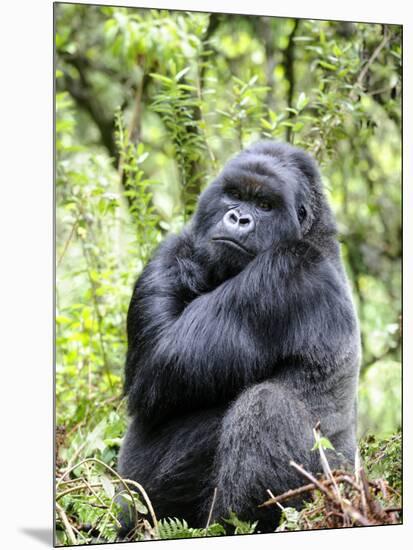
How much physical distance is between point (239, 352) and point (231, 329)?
0.09 metres

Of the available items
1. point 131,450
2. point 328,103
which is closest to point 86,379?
point 131,450

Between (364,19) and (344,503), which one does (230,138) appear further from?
(344,503)

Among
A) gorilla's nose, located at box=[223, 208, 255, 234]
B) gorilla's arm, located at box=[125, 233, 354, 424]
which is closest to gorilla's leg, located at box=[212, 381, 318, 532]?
gorilla's arm, located at box=[125, 233, 354, 424]

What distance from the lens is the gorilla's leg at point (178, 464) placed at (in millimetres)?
3465

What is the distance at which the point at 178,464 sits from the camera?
3.50 meters

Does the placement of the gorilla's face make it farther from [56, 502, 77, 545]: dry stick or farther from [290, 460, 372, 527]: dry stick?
[56, 502, 77, 545]: dry stick

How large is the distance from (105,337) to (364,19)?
6.55ft

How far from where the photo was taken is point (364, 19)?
4.22m

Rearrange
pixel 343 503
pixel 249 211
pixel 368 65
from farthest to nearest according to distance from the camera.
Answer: pixel 368 65, pixel 249 211, pixel 343 503

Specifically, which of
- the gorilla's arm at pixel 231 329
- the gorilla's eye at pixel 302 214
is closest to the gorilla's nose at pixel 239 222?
the gorilla's arm at pixel 231 329

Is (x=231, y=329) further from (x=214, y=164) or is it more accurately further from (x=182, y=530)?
(x=214, y=164)

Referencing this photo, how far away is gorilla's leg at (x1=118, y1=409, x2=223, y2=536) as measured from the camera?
3465mm

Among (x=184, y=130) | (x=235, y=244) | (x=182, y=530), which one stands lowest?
(x=182, y=530)

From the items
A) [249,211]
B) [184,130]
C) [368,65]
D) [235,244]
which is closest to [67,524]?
[235,244]
